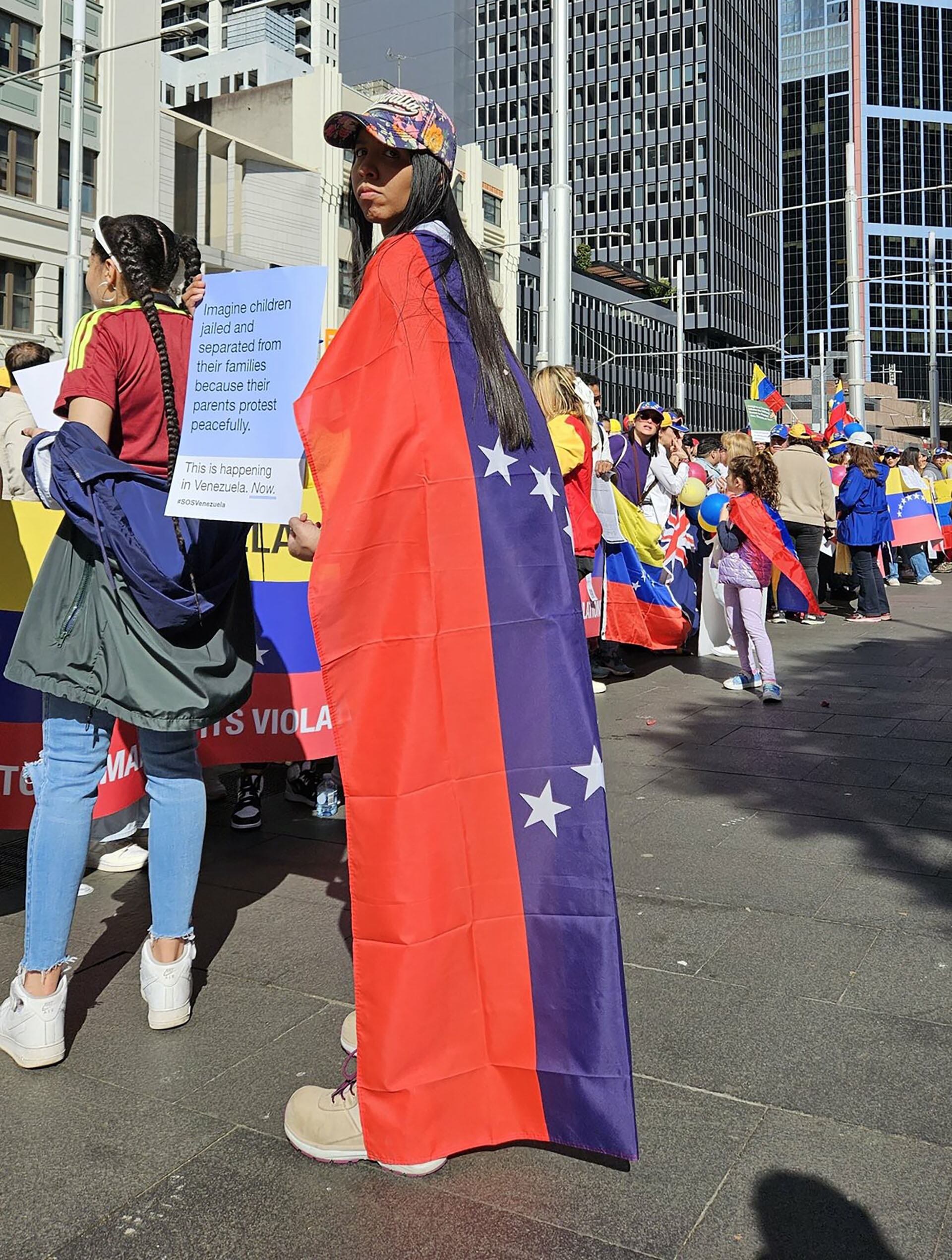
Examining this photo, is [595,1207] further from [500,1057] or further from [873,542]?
[873,542]

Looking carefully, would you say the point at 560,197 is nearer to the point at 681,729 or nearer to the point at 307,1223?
the point at 681,729

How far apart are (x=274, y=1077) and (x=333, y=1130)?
42cm

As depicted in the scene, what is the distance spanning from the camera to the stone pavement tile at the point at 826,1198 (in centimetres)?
232

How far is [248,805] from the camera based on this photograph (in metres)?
5.29

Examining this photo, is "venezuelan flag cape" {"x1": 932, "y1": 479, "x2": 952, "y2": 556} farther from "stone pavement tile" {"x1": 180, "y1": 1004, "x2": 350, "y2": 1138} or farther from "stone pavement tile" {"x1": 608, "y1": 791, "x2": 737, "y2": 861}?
"stone pavement tile" {"x1": 180, "y1": 1004, "x2": 350, "y2": 1138}

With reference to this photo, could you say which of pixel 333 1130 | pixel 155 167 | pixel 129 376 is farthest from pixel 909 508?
pixel 155 167

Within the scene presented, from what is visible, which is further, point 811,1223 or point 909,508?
point 909,508

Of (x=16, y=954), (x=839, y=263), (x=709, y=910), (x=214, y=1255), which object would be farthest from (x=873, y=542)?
(x=839, y=263)

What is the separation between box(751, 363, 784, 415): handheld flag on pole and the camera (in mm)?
17656

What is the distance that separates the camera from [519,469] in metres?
2.61

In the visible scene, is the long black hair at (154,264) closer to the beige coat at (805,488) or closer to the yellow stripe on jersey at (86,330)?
the yellow stripe on jersey at (86,330)

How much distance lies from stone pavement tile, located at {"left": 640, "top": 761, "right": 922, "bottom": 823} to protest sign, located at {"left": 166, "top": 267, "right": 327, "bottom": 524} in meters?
3.47

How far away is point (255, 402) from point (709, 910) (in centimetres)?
234

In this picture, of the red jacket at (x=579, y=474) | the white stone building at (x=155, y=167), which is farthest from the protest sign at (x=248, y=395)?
the white stone building at (x=155, y=167)
